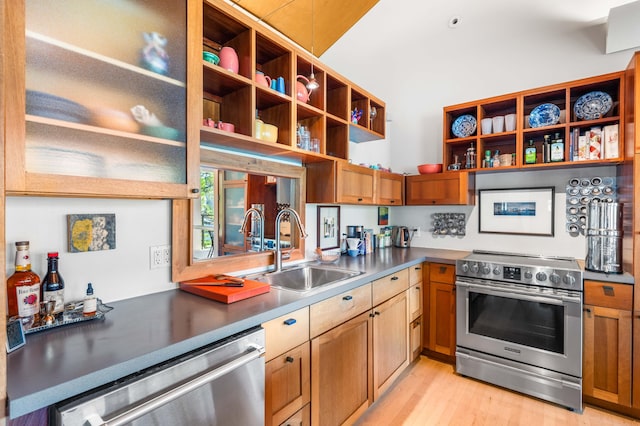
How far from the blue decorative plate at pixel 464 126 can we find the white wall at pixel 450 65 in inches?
10.8

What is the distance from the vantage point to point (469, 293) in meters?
2.47

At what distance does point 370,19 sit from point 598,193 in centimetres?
242

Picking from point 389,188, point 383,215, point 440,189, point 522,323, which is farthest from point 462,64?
point 522,323

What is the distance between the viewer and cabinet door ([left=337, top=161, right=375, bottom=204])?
2301 millimetres

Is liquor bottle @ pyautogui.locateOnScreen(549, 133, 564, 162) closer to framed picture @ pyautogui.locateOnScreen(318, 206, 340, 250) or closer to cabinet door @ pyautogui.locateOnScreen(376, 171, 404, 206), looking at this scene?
cabinet door @ pyautogui.locateOnScreen(376, 171, 404, 206)

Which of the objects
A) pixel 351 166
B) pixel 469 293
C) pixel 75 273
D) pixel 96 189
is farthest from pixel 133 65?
pixel 469 293

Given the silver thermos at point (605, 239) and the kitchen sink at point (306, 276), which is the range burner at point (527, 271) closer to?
the silver thermos at point (605, 239)

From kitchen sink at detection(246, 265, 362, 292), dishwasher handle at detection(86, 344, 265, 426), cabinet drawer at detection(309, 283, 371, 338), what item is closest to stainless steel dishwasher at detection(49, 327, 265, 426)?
dishwasher handle at detection(86, 344, 265, 426)

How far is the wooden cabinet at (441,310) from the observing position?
2607 mm

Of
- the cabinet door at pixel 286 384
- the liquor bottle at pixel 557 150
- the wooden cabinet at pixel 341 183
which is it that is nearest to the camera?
the cabinet door at pixel 286 384

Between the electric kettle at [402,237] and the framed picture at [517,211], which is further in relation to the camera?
the electric kettle at [402,237]

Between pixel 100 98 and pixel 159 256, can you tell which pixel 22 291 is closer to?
pixel 159 256

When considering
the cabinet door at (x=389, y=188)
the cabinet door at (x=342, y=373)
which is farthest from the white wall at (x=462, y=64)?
the cabinet door at (x=342, y=373)

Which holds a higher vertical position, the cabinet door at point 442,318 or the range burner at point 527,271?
the range burner at point 527,271
